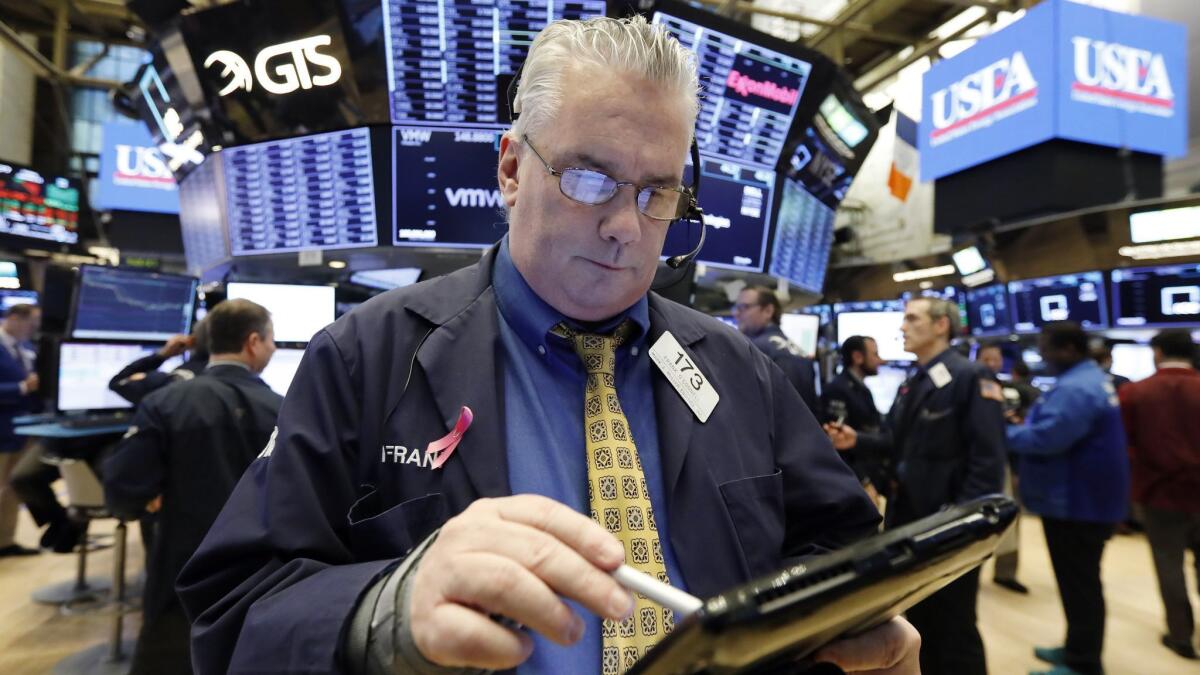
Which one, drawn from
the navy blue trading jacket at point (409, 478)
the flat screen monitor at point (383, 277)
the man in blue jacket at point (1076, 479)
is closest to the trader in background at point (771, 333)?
the man in blue jacket at point (1076, 479)

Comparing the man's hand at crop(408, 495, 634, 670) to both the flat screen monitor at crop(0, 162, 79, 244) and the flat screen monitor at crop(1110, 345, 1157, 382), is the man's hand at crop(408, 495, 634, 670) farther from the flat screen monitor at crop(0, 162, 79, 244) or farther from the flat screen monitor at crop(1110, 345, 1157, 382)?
the flat screen monitor at crop(0, 162, 79, 244)

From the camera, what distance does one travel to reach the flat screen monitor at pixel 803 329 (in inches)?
209

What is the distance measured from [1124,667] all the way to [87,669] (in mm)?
5584

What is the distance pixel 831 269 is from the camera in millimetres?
11500

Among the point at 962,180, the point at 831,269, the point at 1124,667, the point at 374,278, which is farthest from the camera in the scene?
the point at 831,269

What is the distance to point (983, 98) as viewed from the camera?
24.5ft

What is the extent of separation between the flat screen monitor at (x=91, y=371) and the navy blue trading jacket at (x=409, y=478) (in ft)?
12.3

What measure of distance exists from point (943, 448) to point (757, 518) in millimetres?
2831

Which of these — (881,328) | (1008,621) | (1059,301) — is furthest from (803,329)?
(1059,301)

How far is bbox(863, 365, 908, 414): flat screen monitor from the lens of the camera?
6562 mm

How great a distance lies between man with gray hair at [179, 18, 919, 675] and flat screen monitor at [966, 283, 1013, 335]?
283 inches

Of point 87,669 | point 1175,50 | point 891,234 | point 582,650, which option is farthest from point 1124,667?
point 891,234

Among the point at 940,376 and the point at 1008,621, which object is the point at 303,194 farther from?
the point at 1008,621

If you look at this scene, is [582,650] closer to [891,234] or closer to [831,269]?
[831,269]
